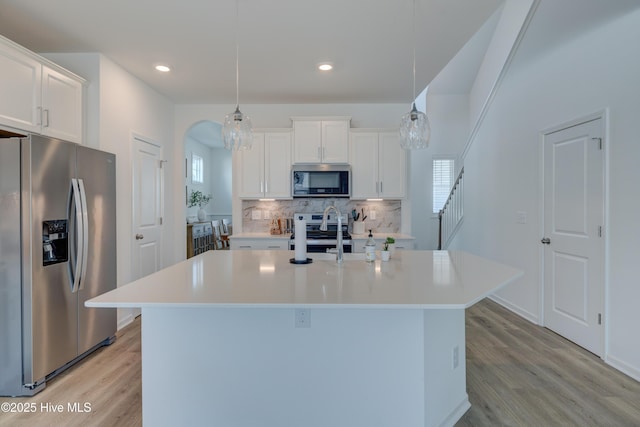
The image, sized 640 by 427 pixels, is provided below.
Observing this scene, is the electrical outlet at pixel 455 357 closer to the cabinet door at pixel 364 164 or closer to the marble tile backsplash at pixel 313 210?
the cabinet door at pixel 364 164

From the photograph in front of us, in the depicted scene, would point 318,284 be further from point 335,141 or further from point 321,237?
point 335,141

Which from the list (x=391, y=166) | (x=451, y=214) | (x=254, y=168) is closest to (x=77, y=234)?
(x=254, y=168)

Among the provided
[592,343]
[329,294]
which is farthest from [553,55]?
[329,294]

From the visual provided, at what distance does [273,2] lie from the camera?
8.02ft

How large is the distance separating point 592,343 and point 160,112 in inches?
204

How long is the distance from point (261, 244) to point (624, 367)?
3.56 metres

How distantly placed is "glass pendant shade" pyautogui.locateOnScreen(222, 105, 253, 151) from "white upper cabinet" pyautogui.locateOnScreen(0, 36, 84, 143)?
1.51 metres

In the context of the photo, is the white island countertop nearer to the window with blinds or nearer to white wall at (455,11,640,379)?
white wall at (455,11,640,379)

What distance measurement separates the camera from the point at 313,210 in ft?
16.0

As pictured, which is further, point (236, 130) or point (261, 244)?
point (261, 244)

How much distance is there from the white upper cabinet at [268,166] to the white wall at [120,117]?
118cm

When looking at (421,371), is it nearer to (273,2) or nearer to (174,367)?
(174,367)

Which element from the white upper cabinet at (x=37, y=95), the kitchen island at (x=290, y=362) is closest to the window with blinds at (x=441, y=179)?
the kitchen island at (x=290, y=362)

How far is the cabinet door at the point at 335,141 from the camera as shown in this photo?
4480mm
